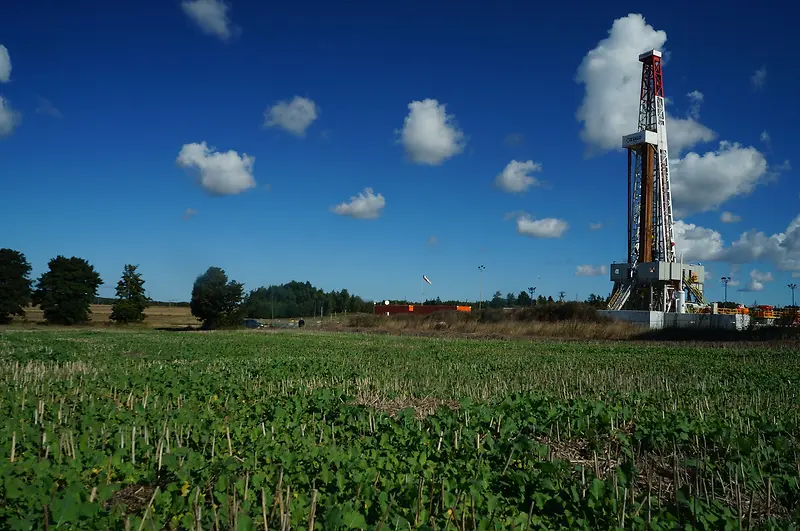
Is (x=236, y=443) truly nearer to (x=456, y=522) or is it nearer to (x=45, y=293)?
(x=456, y=522)

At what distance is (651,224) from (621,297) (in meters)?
7.33

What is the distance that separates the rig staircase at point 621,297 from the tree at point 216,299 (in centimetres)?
3979

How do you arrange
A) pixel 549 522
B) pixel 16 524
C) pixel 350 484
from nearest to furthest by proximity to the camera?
pixel 16 524 → pixel 549 522 → pixel 350 484

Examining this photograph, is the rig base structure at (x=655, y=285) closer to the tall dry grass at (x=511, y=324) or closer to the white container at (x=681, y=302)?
the white container at (x=681, y=302)

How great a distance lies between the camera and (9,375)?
15.8 metres

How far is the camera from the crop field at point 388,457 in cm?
523

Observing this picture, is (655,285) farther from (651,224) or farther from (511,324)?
(511,324)

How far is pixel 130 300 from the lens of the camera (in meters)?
71.4

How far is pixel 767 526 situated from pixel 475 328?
4548 centimetres

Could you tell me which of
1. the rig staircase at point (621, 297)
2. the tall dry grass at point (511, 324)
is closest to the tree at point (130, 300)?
the tall dry grass at point (511, 324)

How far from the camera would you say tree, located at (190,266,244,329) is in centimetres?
6228

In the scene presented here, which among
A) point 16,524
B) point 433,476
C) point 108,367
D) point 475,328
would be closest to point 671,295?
point 475,328

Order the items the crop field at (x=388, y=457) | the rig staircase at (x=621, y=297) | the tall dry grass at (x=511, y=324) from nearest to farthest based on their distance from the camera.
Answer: the crop field at (x=388, y=457) → the tall dry grass at (x=511, y=324) → the rig staircase at (x=621, y=297)

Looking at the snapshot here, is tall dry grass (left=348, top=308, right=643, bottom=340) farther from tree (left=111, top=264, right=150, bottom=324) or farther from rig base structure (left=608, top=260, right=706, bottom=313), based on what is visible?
tree (left=111, top=264, right=150, bottom=324)
